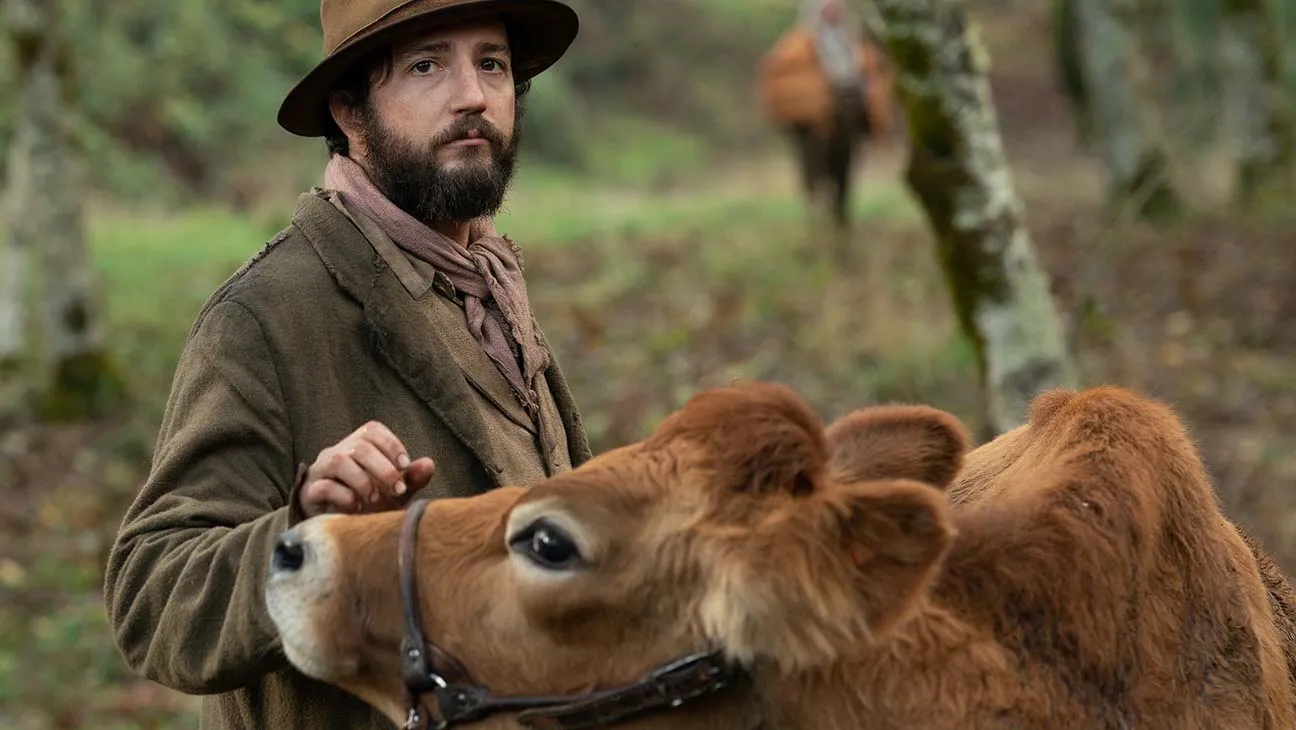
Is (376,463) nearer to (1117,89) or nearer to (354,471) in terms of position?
(354,471)

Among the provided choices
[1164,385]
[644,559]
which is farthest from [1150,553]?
[1164,385]

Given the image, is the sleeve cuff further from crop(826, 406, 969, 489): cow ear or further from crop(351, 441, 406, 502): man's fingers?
crop(826, 406, 969, 489): cow ear

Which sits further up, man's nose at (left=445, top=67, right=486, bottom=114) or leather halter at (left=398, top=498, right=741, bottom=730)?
man's nose at (left=445, top=67, right=486, bottom=114)

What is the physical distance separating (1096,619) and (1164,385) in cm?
732

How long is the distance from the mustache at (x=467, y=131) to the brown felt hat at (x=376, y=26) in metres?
0.22

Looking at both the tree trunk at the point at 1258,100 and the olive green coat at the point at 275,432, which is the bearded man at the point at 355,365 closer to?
the olive green coat at the point at 275,432

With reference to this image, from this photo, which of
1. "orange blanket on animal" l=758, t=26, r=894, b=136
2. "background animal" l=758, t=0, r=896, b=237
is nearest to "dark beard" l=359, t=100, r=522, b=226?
"background animal" l=758, t=0, r=896, b=237

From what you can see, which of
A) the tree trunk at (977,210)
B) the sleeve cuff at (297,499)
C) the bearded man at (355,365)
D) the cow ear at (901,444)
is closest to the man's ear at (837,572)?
the cow ear at (901,444)

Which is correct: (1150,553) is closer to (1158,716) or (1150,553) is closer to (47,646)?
(1158,716)

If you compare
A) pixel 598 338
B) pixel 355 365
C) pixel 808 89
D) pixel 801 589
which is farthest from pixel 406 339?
pixel 808 89

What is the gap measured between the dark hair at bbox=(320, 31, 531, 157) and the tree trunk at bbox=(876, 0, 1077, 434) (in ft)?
12.0

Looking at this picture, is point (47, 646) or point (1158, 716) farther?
point (47, 646)

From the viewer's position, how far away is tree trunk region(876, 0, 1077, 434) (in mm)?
6590

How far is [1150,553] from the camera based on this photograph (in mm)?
2646
